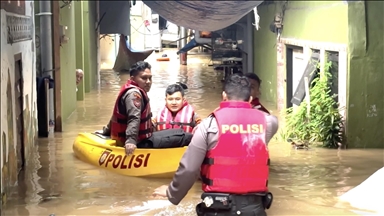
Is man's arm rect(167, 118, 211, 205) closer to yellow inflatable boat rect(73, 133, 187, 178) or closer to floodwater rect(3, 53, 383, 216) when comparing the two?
floodwater rect(3, 53, 383, 216)

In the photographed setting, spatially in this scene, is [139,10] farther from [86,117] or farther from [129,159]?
[129,159]

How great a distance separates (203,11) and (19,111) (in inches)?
147

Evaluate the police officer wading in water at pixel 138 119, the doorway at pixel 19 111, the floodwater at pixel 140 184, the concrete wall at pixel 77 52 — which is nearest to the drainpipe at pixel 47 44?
the floodwater at pixel 140 184

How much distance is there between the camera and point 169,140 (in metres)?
7.18

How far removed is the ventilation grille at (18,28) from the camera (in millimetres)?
6707

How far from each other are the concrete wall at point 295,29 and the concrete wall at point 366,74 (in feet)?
0.68

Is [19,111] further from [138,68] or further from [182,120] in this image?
[182,120]

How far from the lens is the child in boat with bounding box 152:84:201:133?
7.34m

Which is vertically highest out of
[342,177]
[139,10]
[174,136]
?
[139,10]

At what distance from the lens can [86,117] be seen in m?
12.5

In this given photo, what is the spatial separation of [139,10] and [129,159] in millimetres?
31255

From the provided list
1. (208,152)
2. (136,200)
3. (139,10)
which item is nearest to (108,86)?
(136,200)

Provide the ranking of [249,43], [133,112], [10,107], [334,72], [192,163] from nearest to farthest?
[192,163], [10,107], [133,112], [334,72], [249,43]

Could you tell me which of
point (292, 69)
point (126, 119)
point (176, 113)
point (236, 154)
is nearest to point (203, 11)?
point (292, 69)
